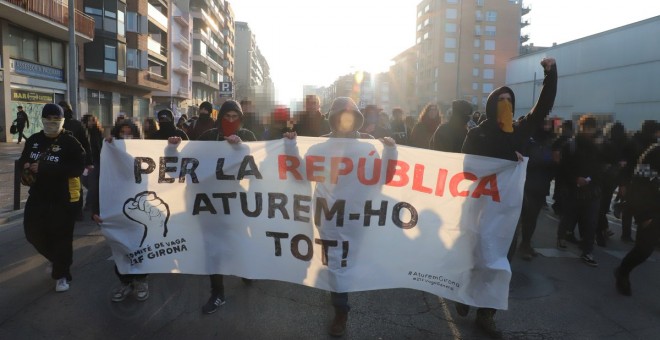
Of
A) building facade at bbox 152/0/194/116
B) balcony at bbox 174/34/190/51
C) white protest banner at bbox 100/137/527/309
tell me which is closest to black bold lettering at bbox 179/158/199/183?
white protest banner at bbox 100/137/527/309

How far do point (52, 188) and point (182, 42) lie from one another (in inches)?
1995

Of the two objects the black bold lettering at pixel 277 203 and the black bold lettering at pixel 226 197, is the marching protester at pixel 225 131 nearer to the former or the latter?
the black bold lettering at pixel 226 197

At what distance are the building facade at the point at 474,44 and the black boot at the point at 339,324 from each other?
259ft

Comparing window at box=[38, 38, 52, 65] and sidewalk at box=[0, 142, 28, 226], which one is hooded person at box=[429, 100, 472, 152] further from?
window at box=[38, 38, 52, 65]

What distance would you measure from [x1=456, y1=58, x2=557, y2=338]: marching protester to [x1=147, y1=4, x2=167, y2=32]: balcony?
39.7 meters

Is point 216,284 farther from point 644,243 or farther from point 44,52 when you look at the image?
point 44,52

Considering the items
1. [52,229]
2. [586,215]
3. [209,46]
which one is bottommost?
[52,229]

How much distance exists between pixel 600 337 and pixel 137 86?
38676mm

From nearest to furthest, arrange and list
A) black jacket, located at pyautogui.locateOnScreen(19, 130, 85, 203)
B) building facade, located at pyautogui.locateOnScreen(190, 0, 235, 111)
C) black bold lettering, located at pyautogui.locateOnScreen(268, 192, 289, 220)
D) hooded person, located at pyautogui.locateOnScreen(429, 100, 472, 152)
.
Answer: black bold lettering, located at pyautogui.locateOnScreen(268, 192, 289, 220), black jacket, located at pyautogui.locateOnScreen(19, 130, 85, 203), hooded person, located at pyautogui.locateOnScreen(429, 100, 472, 152), building facade, located at pyautogui.locateOnScreen(190, 0, 235, 111)

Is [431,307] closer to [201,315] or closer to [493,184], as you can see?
[493,184]

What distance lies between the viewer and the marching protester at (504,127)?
13.4ft

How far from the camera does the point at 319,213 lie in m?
3.87

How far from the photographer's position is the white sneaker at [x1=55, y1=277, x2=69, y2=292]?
457cm

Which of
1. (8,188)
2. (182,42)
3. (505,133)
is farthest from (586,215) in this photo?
(182,42)
